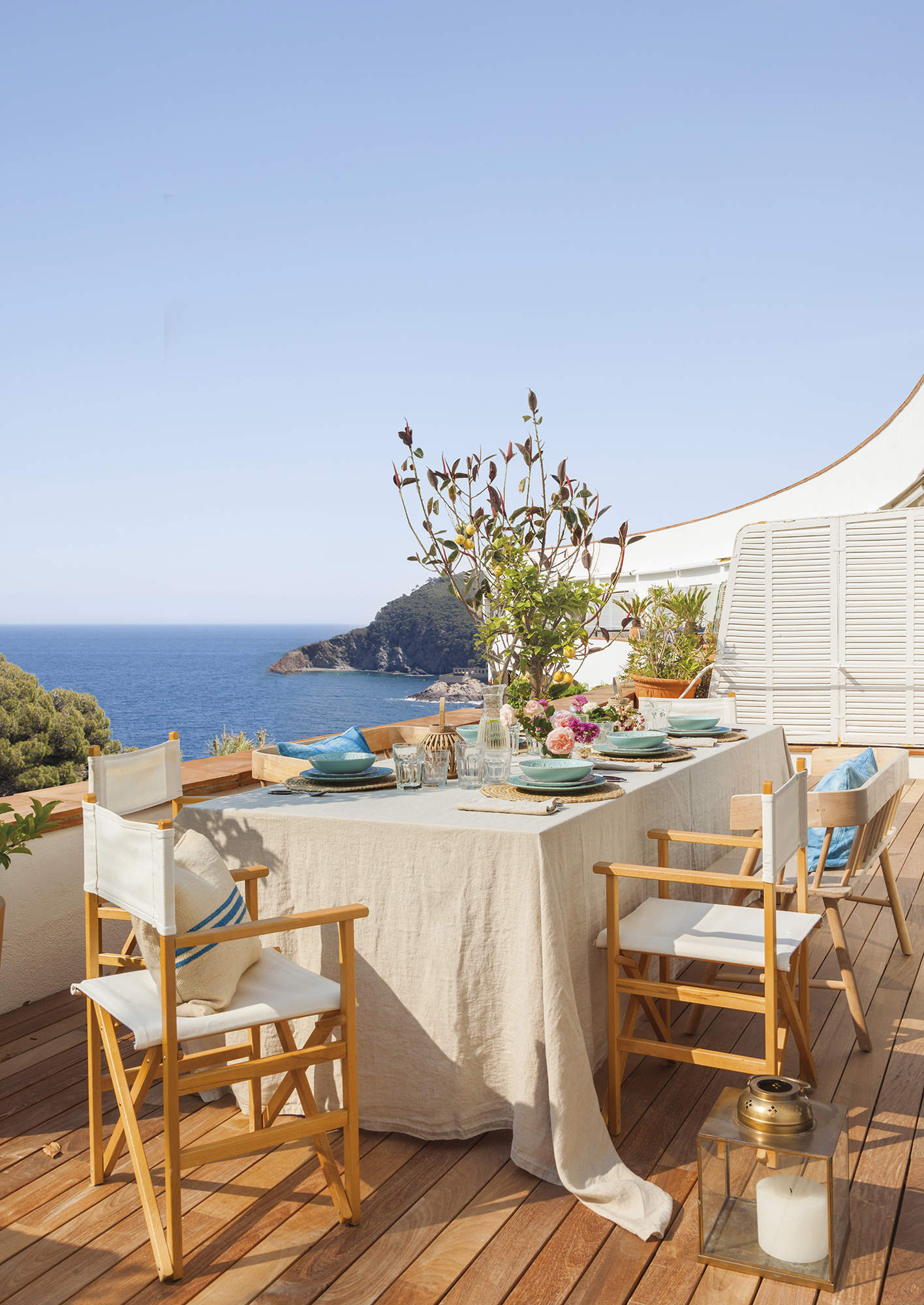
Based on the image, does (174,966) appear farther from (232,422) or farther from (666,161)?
(232,422)

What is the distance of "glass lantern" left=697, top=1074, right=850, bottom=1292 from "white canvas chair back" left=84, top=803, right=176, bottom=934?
103 cm

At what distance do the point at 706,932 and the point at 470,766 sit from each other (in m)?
0.74

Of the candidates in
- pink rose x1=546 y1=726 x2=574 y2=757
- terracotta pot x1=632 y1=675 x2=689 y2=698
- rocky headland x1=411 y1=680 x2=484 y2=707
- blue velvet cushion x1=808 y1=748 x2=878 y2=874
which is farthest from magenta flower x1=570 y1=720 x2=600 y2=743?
rocky headland x1=411 y1=680 x2=484 y2=707

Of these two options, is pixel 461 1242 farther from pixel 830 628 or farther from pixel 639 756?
pixel 830 628

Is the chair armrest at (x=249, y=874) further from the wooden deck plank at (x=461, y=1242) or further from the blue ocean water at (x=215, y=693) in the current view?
the blue ocean water at (x=215, y=693)

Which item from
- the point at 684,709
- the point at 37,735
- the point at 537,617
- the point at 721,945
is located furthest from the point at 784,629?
the point at 37,735

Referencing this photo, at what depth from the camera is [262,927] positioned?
5.54 feet

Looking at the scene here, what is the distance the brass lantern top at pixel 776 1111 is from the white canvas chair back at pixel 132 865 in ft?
3.40

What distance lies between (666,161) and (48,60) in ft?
28.1

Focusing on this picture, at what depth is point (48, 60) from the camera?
13008 millimetres

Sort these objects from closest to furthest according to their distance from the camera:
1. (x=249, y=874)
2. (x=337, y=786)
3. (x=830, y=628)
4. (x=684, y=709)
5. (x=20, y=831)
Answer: (x=249, y=874) < (x=20, y=831) < (x=337, y=786) < (x=684, y=709) < (x=830, y=628)

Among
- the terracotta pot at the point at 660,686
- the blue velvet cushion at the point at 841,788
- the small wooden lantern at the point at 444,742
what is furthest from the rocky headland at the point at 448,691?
the small wooden lantern at the point at 444,742

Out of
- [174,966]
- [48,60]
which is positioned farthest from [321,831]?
[48,60]

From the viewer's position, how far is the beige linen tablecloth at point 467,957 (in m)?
1.96
